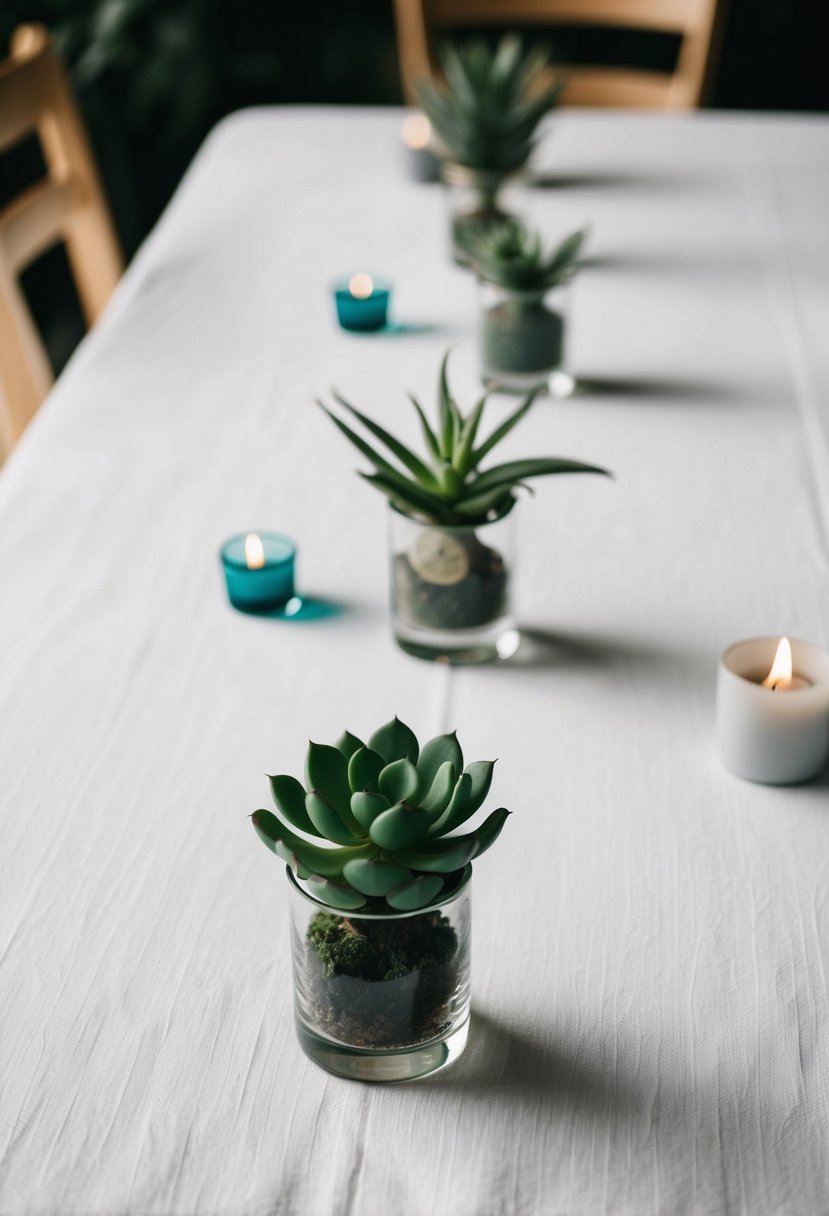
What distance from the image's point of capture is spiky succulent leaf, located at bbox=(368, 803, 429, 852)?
596 mm

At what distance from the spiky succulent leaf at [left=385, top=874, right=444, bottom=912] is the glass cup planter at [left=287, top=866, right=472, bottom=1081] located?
0.01m

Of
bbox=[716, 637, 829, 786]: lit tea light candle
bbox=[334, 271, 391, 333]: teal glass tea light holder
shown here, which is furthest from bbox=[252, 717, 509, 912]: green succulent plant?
bbox=[334, 271, 391, 333]: teal glass tea light holder

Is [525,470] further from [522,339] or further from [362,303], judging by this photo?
[362,303]

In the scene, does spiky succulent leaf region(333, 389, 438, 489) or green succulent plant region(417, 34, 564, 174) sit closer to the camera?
spiky succulent leaf region(333, 389, 438, 489)

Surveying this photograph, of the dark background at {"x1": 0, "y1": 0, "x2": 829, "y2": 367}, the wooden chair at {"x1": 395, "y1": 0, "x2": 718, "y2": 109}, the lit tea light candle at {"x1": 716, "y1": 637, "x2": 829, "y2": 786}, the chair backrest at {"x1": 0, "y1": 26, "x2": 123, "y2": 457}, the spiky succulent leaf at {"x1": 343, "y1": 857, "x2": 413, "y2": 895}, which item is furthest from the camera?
the dark background at {"x1": 0, "y1": 0, "x2": 829, "y2": 367}

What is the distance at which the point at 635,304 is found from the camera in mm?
1533

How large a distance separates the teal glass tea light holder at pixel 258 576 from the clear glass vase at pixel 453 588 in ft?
0.29

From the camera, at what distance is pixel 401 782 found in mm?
634

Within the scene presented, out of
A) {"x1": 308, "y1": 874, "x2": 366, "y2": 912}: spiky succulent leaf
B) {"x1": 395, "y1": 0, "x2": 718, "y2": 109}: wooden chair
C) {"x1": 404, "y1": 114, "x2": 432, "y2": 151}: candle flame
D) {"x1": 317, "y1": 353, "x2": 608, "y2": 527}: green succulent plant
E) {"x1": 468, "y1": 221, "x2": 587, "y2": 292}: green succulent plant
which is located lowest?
{"x1": 395, "y1": 0, "x2": 718, "y2": 109}: wooden chair

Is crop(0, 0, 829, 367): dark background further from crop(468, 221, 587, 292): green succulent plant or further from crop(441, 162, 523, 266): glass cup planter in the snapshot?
crop(468, 221, 587, 292): green succulent plant

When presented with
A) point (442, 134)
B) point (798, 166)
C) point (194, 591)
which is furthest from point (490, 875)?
point (798, 166)

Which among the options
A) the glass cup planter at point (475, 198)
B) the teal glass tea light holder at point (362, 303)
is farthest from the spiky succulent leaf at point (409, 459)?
the glass cup planter at point (475, 198)

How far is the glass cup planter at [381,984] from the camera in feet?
2.06

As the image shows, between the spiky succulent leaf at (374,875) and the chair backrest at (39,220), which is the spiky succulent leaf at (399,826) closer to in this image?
the spiky succulent leaf at (374,875)
